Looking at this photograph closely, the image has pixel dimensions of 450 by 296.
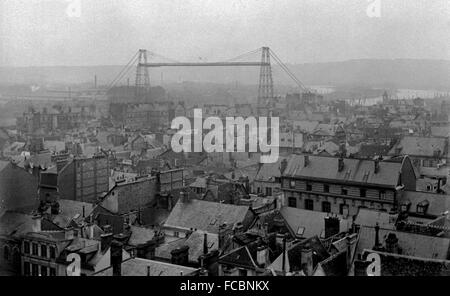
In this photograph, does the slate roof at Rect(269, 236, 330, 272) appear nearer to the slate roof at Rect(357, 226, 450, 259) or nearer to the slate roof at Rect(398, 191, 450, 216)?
the slate roof at Rect(357, 226, 450, 259)

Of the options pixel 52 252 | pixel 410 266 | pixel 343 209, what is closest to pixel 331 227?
pixel 410 266

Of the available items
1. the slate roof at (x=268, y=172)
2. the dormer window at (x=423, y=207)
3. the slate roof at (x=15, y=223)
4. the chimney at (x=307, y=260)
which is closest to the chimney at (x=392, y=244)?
the chimney at (x=307, y=260)

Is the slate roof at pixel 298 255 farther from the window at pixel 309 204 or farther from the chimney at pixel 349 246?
the window at pixel 309 204

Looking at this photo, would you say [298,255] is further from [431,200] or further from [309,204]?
[309,204]

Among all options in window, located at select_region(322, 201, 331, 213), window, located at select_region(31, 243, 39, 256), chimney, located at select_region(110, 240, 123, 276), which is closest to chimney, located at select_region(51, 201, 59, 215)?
window, located at select_region(31, 243, 39, 256)

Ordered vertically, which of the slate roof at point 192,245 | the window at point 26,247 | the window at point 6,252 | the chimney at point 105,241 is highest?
the chimney at point 105,241

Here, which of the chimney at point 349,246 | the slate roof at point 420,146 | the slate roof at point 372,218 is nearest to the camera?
the chimney at point 349,246

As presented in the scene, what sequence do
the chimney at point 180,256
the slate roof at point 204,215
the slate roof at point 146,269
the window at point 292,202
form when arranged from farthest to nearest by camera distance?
the window at point 292,202
the slate roof at point 204,215
the chimney at point 180,256
the slate roof at point 146,269
